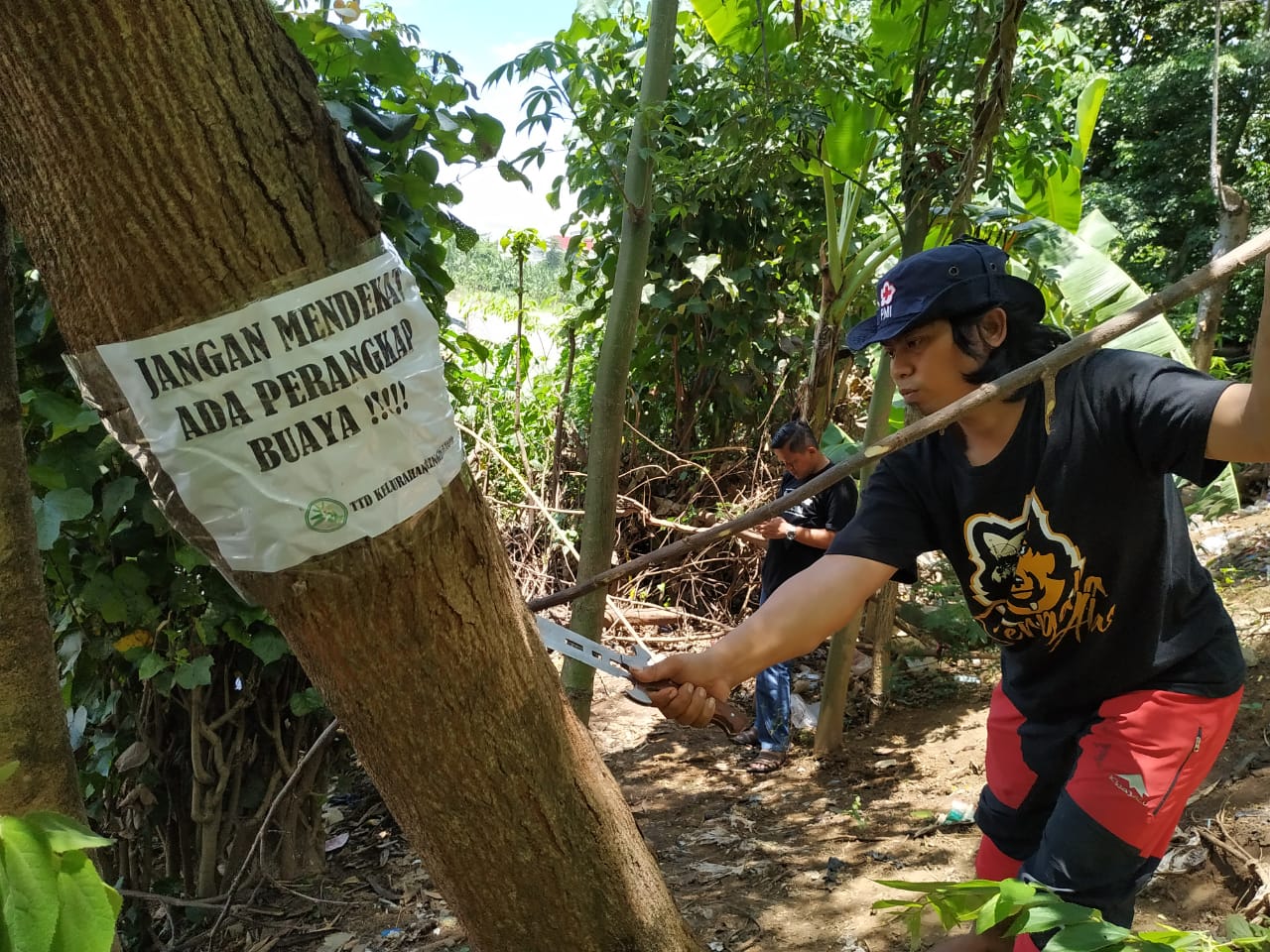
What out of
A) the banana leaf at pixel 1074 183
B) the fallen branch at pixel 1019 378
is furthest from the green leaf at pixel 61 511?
the banana leaf at pixel 1074 183

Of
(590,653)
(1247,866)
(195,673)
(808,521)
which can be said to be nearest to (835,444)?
(808,521)

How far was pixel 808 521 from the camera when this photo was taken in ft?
15.0

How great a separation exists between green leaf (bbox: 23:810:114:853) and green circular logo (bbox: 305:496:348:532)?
0.36m

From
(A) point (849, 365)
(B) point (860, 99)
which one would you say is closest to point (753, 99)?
(B) point (860, 99)

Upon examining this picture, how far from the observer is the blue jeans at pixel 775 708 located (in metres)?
4.71

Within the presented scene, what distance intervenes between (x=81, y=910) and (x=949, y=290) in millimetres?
1643

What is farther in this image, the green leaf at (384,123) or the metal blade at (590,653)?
the green leaf at (384,123)

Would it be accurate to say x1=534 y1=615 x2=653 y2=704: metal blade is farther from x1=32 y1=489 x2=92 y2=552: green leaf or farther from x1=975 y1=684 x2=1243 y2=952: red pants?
x1=32 y1=489 x2=92 y2=552: green leaf

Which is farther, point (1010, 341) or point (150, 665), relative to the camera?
point (150, 665)

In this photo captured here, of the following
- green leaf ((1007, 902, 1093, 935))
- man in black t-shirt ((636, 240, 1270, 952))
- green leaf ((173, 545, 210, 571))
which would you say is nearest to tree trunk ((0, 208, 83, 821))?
man in black t-shirt ((636, 240, 1270, 952))

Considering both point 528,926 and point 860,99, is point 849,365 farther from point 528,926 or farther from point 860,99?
point 528,926

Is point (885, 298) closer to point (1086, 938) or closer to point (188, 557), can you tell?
point (1086, 938)

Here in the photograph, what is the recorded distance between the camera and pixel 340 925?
308 cm

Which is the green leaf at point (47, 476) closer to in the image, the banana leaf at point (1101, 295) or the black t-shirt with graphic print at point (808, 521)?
the black t-shirt with graphic print at point (808, 521)
